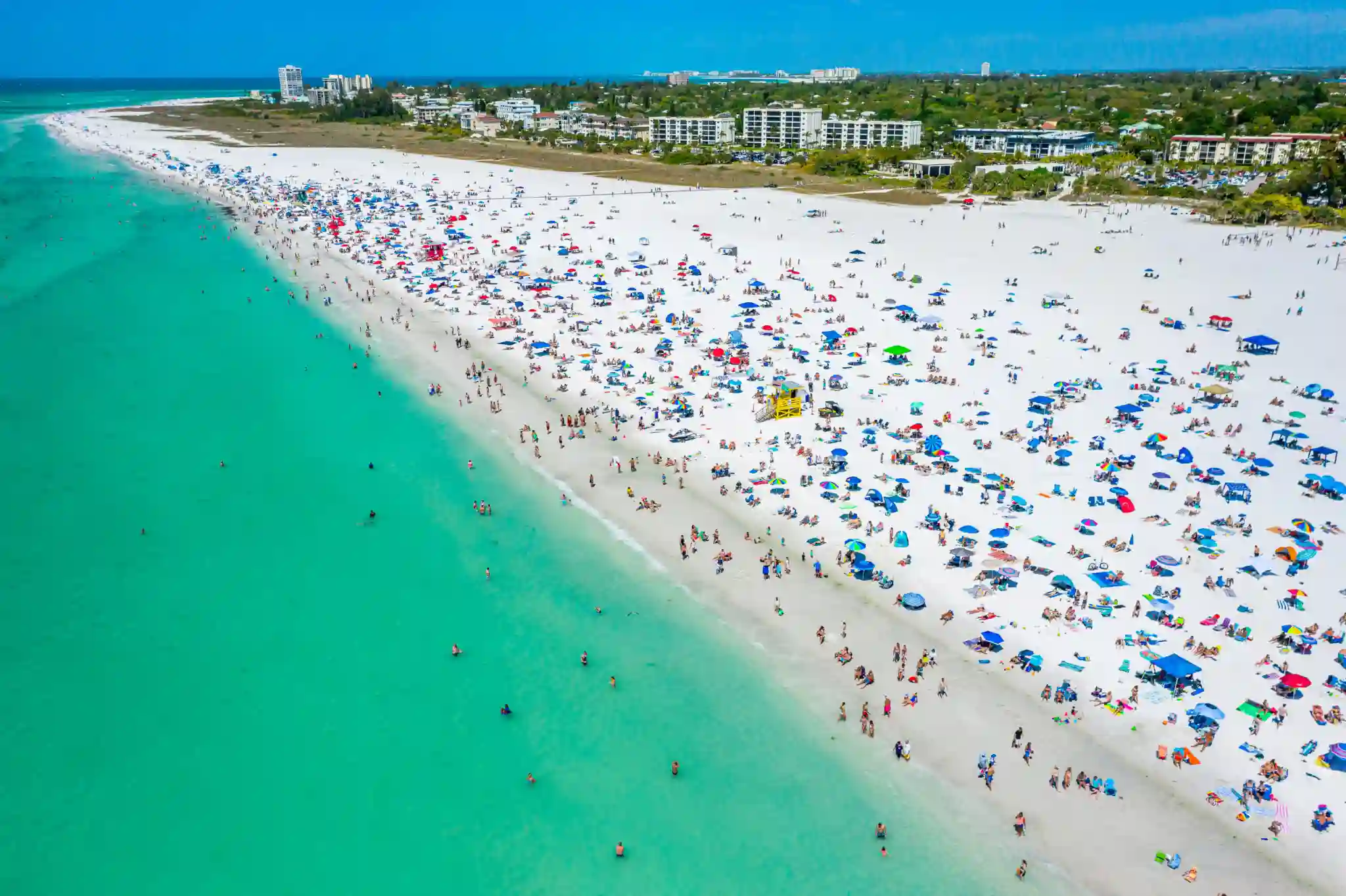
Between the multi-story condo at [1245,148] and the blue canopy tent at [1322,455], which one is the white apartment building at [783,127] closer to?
the multi-story condo at [1245,148]

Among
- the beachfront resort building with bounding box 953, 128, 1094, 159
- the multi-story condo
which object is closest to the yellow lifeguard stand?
the beachfront resort building with bounding box 953, 128, 1094, 159

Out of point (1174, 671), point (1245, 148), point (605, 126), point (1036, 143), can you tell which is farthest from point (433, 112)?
point (1174, 671)

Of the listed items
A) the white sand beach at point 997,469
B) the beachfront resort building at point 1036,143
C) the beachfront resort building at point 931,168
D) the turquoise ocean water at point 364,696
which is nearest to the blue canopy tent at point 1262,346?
the white sand beach at point 997,469

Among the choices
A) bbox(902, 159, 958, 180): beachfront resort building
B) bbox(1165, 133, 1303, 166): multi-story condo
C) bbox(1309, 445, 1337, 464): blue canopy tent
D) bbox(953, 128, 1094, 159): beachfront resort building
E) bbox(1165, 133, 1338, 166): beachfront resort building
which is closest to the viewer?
bbox(1309, 445, 1337, 464): blue canopy tent

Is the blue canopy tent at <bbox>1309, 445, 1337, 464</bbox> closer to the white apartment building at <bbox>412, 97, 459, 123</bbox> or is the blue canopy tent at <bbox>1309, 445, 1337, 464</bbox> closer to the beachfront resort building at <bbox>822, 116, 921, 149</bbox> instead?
the beachfront resort building at <bbox>822, 116, 921, 149</bbox>

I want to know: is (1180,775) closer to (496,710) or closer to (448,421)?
(496,710)

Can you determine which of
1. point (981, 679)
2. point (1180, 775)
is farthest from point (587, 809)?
point (1180, 775)

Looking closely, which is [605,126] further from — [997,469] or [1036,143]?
[997,469]
